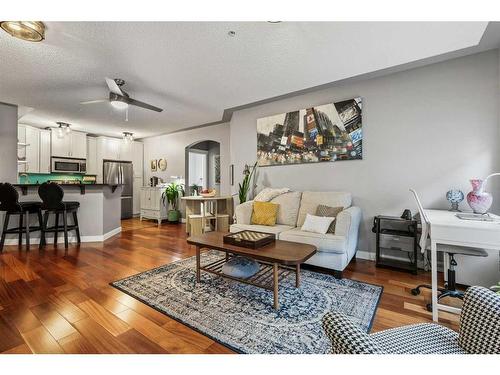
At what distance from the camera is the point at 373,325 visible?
1.70 m

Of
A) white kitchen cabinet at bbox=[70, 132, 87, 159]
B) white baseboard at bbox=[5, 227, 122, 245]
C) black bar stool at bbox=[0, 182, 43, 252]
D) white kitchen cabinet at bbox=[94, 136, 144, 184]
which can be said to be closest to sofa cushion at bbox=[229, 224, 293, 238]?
white baseboard at bbox=[5, 227, 122, 245]

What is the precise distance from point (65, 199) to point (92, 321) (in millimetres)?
3164

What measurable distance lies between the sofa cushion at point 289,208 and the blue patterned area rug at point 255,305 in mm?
869

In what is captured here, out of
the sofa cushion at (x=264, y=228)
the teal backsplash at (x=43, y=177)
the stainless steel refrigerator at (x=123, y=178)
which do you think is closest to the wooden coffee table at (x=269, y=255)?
the sofa cushion at (x=264, y=228)

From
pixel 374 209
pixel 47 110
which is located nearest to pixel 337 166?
pixel 374 209

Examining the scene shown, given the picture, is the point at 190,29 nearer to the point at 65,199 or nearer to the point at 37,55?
the point at 37,55

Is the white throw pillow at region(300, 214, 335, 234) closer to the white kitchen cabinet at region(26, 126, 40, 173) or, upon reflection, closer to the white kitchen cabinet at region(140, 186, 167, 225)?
the white kitchen cabinet at region(140, 186, 167, 225)

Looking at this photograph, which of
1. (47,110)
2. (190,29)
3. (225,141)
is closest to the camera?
(190,29)

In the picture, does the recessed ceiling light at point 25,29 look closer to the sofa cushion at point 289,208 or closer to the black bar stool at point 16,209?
the black bar stool at point 16,209

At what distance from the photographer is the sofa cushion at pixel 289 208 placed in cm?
338

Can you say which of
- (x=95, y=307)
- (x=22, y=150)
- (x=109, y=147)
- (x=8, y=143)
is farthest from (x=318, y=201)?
(x=22, y=150)

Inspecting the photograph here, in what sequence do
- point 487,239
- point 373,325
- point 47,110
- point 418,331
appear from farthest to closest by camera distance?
point 47,110
point 373,325
point 487,239
point 418,331

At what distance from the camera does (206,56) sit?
251 centimetres

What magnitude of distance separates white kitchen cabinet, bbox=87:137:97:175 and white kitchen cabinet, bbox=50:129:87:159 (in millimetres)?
142
